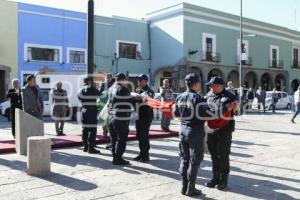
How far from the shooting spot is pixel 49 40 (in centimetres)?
2803

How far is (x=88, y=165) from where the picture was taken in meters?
7.96

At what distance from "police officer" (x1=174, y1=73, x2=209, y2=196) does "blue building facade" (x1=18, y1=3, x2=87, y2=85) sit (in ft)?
71.8

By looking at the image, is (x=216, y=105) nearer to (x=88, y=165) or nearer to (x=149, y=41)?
(x=88, y=165)

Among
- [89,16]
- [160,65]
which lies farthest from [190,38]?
[89,16]

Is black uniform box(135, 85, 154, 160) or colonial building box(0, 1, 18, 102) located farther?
colonial building box(0, 1, 18, 102)

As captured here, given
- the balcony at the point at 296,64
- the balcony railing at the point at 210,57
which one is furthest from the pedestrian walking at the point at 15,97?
the balcony at the point at 296,64

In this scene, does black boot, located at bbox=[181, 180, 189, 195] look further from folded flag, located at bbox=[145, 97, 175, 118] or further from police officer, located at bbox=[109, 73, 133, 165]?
folded flag, located at bbox=[145, 97, 175, 118]

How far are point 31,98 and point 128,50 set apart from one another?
76.8 feet

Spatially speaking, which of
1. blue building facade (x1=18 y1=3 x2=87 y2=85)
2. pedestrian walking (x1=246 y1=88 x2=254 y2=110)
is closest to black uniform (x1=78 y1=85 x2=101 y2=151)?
blue building facade (x1=18 y1=3 x2=87 y2=85)

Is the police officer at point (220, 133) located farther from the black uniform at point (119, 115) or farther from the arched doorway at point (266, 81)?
the arched doorway at point (266, 81)

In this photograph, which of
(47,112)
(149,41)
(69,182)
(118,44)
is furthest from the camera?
(149,41)

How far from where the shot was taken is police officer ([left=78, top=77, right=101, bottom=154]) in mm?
9172

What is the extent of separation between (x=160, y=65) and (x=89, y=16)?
909 inches

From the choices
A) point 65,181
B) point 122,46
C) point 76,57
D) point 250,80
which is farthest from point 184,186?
point 250,80
